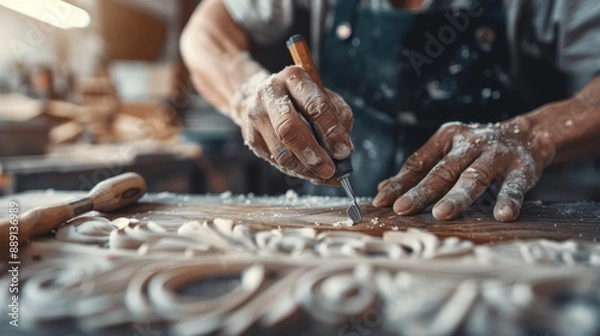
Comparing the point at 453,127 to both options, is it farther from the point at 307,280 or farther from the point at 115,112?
the point at 115,112

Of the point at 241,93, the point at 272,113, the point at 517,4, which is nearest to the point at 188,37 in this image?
the point at 241,93

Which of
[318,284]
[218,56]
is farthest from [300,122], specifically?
[218,56]

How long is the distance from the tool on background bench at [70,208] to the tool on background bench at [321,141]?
583mm

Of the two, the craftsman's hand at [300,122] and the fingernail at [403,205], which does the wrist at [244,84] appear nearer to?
the craftsman's hand at [300,122]

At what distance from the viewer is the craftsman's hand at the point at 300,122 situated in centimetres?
119

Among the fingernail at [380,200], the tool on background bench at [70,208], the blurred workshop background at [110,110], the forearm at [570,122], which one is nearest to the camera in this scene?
the tool on background bench at [70,208]

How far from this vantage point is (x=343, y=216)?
1248mm

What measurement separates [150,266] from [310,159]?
Answer: 506mm

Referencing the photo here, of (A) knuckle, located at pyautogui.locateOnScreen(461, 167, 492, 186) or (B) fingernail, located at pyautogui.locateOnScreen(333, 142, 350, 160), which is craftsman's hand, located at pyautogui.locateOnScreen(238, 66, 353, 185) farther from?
(A) knuckle, located at pyautogui.locateOnScreen(461, 167, 492, 186)

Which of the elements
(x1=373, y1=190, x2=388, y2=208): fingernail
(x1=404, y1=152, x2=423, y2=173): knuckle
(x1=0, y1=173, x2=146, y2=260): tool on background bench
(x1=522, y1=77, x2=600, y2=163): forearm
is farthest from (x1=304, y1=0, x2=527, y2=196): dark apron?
(x1=0, y1=173, x2=146, y2=260): tool on background bench

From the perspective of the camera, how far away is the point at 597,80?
1634 millimetres

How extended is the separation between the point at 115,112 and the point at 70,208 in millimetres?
3249

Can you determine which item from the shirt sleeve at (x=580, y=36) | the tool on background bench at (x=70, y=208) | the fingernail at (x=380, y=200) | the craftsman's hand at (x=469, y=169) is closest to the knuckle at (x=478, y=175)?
the craftsman's hand at (x=469, y=169)

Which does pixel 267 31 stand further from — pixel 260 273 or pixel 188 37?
pixel 260 273
